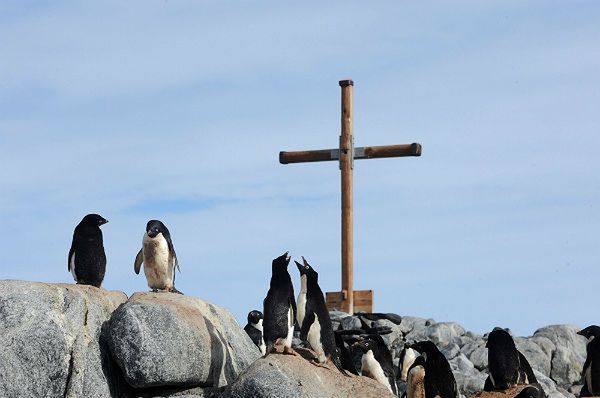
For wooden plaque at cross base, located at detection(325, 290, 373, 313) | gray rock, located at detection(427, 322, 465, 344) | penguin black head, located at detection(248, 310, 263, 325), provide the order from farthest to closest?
1. gray rock, located at detection(427, 322, 465, 344)
2. wooden plaque at cross base, located at detection(325, 290, 373, 313)
3. penguin black head, located at detection(248, 310, 263, 325)

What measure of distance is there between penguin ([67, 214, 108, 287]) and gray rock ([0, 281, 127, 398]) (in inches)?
32.7

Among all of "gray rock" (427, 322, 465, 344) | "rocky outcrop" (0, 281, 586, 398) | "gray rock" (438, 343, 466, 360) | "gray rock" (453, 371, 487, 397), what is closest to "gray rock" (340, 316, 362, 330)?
"gray rock" (453, 371, 487, 397)

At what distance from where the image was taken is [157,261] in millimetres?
15023

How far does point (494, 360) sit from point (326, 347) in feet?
6.59

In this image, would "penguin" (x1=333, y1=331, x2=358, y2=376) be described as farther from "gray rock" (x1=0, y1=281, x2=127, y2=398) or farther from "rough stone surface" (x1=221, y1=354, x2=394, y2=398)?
"gray rock" (x1=0, y1=281, x2=127, y2=398)

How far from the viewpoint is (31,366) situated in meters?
13.2

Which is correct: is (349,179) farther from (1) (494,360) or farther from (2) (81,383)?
(2) (81,383)

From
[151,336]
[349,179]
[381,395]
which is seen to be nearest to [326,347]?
[381,395]

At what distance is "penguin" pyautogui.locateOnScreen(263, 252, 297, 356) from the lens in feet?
44.4

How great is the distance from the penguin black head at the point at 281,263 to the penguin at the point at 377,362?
11.4ft

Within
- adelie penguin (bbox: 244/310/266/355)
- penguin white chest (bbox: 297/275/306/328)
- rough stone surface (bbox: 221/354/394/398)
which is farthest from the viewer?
adelie penguin (bbox: 244/310/266/355)

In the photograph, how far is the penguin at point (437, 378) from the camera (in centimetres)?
1423

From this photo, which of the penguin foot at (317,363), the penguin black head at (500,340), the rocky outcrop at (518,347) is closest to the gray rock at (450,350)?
the rocky outcrop at (518,347)

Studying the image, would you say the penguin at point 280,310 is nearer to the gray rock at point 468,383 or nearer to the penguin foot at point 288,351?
the penguin foot at point 288,351
